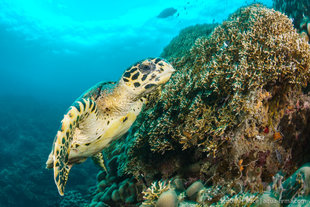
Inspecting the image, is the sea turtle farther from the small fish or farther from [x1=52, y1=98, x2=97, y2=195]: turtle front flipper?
the small fish

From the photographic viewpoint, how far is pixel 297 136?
6.03 ft

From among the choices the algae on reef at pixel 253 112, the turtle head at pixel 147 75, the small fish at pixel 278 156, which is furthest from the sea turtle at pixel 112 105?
the small fish at pixel 278 156

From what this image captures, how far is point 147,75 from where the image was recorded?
236 centimetres

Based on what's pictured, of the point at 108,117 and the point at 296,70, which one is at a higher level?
the point at 108,117

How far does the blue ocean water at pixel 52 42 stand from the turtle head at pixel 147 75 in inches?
230

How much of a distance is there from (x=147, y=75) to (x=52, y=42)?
4263 centimetres

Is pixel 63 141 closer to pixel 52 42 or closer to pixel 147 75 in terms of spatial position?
pixel 147 75

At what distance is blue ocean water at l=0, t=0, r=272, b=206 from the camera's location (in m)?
8.92

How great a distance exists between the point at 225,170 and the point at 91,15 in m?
34.5

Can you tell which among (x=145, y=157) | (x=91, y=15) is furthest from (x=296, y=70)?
(x=91, y=15)

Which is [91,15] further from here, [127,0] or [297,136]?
[297,136]

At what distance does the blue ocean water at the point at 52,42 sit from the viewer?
8.92 metres

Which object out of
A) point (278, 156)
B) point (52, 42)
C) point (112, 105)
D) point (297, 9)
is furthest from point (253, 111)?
point (52, 42)

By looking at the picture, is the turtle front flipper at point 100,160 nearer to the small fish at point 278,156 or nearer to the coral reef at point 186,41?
the small fish at point 278,156
